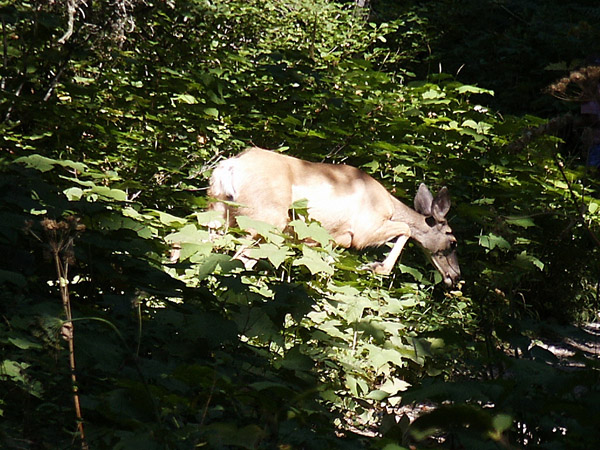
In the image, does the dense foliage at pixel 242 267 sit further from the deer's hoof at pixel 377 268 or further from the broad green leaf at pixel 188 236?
the deer's hoof at pixel 377 268

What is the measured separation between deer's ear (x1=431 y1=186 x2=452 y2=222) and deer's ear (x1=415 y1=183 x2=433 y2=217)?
0.07 meters

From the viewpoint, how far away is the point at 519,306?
9086mm

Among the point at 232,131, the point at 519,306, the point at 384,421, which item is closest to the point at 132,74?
the point at 232,131

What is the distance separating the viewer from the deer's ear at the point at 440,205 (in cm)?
981

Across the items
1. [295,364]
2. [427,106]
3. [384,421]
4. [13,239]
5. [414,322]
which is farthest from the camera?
[427,106]

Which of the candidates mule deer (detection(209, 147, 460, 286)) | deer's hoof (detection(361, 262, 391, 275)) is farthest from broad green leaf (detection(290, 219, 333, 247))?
deer's hoof (detection(361, 262, 391, 275))

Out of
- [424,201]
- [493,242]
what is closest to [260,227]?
[493,242]

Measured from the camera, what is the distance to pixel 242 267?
172 inches

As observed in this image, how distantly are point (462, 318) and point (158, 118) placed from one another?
3.71m

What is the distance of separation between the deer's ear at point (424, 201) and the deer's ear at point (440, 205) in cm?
7

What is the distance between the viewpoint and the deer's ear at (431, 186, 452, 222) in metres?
9.81

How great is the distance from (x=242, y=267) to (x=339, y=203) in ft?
16.2

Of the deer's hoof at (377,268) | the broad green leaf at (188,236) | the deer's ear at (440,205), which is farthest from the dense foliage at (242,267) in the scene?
the deer's ear at (440,205)

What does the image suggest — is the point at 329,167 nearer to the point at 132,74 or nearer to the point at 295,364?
the point at 132,74
